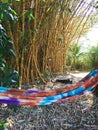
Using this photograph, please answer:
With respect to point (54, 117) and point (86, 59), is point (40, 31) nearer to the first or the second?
point (54, 117)

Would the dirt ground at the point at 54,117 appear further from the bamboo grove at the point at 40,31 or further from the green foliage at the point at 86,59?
the green foliage at the point at 86,59

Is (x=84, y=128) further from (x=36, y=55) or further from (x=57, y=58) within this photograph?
(x=57, y=58)

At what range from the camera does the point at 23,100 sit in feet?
9.16

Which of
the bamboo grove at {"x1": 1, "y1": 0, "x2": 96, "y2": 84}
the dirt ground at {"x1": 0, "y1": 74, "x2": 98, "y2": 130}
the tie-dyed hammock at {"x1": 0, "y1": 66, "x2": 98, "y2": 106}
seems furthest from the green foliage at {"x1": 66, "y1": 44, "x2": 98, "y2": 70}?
the tie-dyed hammock at {"x1": 0, "y1": 66, "x2": 98, "y2": 106}

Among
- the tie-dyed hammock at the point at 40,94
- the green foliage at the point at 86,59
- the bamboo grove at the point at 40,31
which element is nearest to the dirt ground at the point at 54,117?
the tie-dyed hammock at the point at 40,94

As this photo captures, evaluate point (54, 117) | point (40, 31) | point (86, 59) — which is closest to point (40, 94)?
point (54, 117)

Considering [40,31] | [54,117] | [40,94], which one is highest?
[40,31]

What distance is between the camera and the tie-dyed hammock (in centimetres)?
271

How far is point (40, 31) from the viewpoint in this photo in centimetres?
414

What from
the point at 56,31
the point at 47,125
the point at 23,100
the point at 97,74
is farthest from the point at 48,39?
the point at 23,100

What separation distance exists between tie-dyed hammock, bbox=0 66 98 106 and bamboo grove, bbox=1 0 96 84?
0.85m

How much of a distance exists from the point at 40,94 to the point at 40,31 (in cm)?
131

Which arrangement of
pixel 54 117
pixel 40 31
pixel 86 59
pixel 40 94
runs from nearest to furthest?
pixel 40 94
pixel 54 117
pixel 40 31
pixel 86 59

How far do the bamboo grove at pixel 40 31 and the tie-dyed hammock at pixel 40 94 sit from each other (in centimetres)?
85
